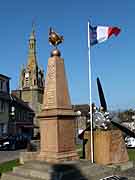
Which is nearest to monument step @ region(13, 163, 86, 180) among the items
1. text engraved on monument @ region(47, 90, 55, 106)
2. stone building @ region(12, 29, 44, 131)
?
text engraved on monument @ region(47, 90, 55, 106)

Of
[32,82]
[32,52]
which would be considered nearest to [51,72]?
[32,82]

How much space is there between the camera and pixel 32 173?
34.2 ft

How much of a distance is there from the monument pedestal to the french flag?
3773 millimetres

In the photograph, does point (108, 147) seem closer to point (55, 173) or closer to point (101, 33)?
point (55, 173)

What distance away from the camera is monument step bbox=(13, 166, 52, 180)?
9.95 m

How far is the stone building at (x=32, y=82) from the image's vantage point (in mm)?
75519

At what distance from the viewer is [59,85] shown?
1205 centimetres

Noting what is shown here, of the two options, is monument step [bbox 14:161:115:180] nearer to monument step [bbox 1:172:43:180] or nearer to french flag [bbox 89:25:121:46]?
monument step [bbox 1:172:43:180]

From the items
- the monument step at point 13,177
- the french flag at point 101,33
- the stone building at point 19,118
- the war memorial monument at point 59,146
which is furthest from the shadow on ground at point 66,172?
the stone building at point 19,118

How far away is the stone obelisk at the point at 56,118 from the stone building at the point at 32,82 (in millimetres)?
61087

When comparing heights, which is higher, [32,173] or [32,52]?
[32,52]

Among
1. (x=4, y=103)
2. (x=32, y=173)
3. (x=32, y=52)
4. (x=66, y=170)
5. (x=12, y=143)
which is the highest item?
(x=32, y=52)

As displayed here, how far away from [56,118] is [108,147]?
2966 millimetres

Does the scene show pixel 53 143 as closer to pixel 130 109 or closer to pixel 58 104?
pixel 58 104
